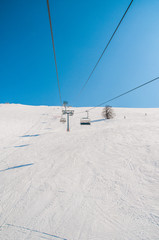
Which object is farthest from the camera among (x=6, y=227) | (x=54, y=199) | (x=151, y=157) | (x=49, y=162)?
(x=49, y=162)

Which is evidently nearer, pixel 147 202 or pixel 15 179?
pixel 147 202

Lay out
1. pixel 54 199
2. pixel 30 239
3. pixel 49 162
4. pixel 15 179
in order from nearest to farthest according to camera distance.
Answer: pixel 30 239 < pixel 54 199 < pixel 15 179 < pixel 49 162

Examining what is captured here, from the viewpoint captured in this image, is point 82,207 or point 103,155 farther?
point 103,155

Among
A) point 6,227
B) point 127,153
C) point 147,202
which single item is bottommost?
point 6,227

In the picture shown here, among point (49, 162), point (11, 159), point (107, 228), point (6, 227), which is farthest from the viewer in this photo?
point (11, 159)

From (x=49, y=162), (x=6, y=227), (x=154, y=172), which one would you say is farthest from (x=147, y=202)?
(x=49, y=162)

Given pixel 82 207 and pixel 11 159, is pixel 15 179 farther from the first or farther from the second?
pixel 82 207

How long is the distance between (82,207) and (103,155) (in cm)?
421

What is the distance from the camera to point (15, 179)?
5.42 metres

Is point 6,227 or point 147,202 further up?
point 147,202

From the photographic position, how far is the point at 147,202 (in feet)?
11.5

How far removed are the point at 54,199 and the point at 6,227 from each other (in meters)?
1.51

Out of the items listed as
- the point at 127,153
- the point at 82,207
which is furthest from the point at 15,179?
the point at 127,153

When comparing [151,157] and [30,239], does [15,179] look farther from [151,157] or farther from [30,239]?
[151,157]
